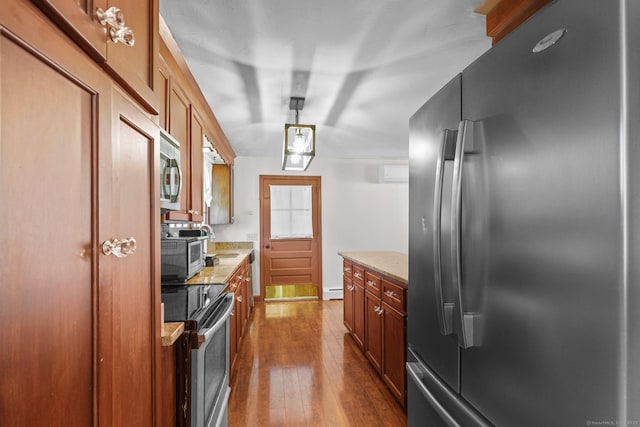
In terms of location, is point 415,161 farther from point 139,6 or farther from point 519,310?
point 139,6

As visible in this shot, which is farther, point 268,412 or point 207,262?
point 207,262

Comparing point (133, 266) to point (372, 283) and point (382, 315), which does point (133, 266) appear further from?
point (372, 283)

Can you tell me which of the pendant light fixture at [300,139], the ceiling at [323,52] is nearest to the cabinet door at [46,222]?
the ceiling at [323,52]

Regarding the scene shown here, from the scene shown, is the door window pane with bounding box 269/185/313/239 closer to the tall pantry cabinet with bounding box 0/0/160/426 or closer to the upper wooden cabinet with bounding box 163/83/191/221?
the upper wooden cabinet with bounding box 163/83/191/221

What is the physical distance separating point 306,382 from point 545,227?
7.76ft

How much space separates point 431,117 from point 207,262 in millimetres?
2373

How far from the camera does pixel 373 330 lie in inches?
107

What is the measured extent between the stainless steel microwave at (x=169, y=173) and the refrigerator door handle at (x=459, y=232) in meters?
1.18

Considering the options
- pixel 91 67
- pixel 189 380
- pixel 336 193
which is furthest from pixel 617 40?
pixel 336 193

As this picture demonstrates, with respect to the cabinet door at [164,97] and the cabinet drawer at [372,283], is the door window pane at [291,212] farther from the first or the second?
the cabinet door at [164,97]

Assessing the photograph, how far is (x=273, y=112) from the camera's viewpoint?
125 inches

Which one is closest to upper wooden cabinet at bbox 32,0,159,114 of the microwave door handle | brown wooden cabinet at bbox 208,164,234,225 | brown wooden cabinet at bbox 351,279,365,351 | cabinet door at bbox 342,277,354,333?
the microwave door handle

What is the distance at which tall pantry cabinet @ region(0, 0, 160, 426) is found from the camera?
1.56ft

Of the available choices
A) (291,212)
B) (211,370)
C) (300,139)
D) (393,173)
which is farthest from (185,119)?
(393,173)
